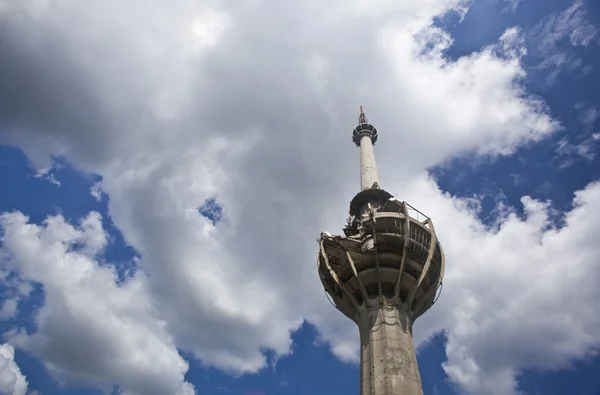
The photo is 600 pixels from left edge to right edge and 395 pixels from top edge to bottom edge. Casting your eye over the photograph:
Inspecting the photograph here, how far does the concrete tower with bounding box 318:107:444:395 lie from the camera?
29.7 meters

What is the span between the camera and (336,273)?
122ft

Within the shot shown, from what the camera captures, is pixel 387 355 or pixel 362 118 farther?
pixel 362 118

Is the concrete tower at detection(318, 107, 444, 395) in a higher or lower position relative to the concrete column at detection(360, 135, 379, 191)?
lower

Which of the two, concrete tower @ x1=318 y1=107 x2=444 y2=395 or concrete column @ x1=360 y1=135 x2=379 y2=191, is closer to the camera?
concrete tower @ x1=318 y1=107 x2=444 y2=395

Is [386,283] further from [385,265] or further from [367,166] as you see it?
[367,166]

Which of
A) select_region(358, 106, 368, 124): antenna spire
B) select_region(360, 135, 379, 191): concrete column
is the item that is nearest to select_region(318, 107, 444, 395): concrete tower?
select_region(360, 135, 379, 191): concrete column

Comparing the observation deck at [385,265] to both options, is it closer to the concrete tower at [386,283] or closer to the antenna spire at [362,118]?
the concrete tower at [386,283]

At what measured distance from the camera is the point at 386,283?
34688 mm

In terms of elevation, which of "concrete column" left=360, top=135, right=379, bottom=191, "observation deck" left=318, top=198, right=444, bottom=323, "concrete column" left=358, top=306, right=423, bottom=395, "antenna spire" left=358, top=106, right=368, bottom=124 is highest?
"antenna spire" left=358, top=106, right=368, bottom=124

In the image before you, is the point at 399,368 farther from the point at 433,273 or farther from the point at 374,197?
the point at 374,197

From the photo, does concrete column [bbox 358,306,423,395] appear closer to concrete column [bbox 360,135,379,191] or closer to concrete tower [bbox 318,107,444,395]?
concrete tower [bbox 318,107,444,395]

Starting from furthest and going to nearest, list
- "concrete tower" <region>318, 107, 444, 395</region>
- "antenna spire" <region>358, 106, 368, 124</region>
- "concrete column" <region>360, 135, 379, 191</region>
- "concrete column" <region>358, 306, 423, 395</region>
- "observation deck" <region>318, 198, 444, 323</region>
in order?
"antenna spire" <region>358, 106, 368, 124</region> → "concrete column" <region>360, 135, 379, 191</region> → "observation deck" <region>318, 198, 444, 323</region> → "concrete tower" <region>318, 107, 444, 395</region> → "concrete column" <region>358, 306, 423, 395</region>

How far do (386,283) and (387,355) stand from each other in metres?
6.39

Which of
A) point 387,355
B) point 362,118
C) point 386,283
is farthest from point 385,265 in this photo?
point 362,118
